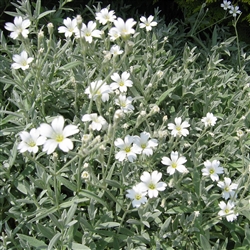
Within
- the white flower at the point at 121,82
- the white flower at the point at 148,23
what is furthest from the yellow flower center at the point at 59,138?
the white flower at the point at 148,23

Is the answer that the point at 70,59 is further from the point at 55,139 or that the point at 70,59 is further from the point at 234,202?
the point at 234,202

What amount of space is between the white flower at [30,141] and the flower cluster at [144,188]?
514 millimetres

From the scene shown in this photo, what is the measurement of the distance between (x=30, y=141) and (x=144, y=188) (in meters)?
0.59

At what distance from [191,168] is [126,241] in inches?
24.5

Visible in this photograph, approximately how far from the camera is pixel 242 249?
2141mm

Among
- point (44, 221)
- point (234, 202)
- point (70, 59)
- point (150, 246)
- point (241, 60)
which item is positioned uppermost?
point (241, 60)

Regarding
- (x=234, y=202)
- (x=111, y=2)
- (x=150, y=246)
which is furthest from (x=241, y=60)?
(x=150, y=246)

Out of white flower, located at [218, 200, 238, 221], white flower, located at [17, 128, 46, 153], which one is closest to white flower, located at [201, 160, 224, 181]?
white flower, located at [218, 200, 238, 221]

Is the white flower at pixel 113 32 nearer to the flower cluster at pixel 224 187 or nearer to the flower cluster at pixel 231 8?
the flower cluster at pixel 224 187

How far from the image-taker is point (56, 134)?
1.69m

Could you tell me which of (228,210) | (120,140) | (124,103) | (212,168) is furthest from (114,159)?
(228,210)

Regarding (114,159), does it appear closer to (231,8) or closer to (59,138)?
(59,138)

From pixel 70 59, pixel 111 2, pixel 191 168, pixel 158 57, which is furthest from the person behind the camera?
pixel 111 2

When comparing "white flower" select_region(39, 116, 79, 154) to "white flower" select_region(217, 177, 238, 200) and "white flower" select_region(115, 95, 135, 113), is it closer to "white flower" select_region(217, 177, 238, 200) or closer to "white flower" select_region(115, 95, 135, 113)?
"white flower" select_region(115, 95, 135, 113)
